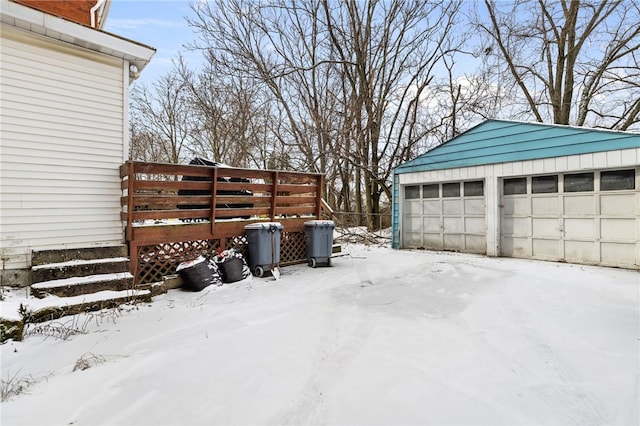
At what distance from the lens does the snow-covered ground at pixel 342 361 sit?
1816 millimetres

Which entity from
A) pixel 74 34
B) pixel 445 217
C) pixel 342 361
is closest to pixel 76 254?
pixel 74 34

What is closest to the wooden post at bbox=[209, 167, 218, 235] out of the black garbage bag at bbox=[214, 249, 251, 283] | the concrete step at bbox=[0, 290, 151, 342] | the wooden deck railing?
the wooden deck railing

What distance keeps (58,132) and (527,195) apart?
26.7 ft

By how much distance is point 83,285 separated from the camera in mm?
3830

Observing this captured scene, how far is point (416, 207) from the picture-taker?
8773 mm

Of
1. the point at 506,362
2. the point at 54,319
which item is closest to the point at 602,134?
the point at 506,362

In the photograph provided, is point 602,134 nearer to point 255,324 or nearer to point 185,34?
point 255,324

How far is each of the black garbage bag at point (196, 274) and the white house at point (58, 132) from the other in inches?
40.8

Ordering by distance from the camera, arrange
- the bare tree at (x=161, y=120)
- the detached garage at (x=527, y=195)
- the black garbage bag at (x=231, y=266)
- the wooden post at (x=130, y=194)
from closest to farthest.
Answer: the wooden post at (x=130, y=194) < the black garbage bag at (x=231, y=266) < the detached garage at (x=527, y=195) < the bare tree at (x=161, y=120)

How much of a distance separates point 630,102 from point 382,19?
8.73 m

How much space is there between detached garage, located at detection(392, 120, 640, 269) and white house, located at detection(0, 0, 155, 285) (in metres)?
6.55

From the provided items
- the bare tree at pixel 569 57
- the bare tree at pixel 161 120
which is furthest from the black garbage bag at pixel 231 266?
the bare tree at pixel 161 120

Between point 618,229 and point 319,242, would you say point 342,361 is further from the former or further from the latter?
point 618,229

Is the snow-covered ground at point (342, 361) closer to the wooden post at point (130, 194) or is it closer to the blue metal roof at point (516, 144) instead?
the wooden post at point (130, 194)
